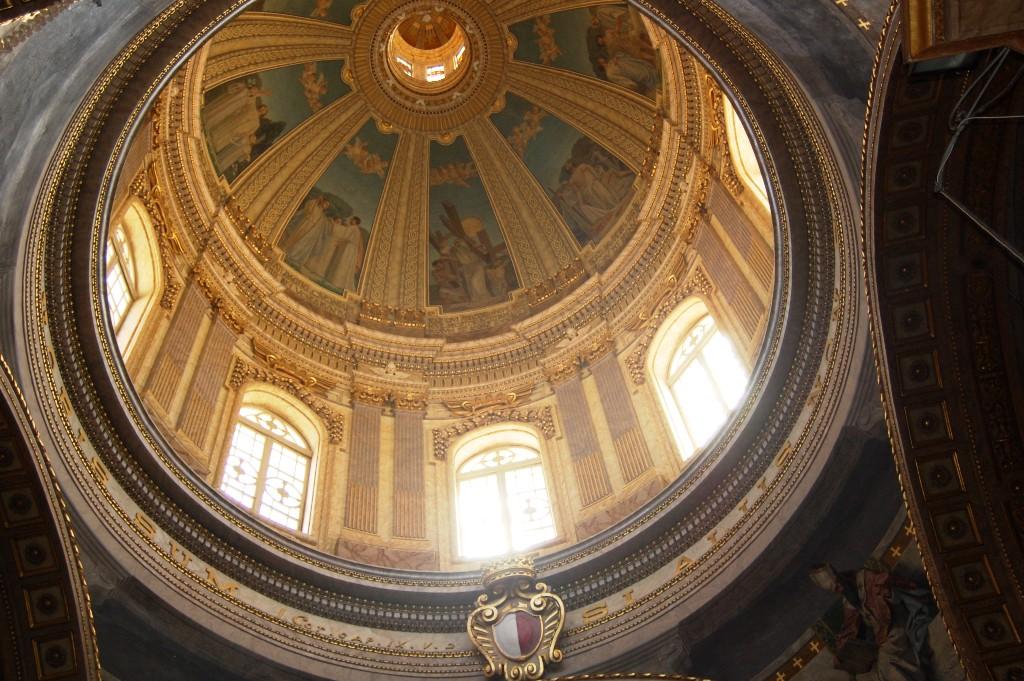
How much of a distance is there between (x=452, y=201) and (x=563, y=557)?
12251mm

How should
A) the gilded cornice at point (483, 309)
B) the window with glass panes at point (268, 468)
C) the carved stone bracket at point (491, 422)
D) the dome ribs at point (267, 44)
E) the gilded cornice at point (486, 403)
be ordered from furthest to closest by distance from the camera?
1. the dome ribs at point (267, 44)
2. the gilded cornice at point (483, 309)
3. the gilded cornice at point (486, 403)
4. the carved stone bracket at point (491, 422)
5. the window with glass panes at point (268, 468)

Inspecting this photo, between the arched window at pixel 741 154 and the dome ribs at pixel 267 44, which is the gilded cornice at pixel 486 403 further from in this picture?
the dome ribs at pixel 267 44

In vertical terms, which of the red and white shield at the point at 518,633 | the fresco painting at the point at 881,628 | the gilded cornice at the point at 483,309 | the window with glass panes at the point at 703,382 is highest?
the gilded cornice at the point at 483,309

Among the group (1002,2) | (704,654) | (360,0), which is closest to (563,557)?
(704,654)

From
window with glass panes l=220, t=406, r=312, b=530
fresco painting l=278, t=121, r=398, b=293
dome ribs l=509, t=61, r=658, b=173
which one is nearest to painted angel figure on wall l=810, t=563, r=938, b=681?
window with glass panes l=220, t=406, r=312, b=530

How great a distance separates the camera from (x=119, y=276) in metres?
16.7

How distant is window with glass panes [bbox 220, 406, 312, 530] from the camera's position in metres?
16.2

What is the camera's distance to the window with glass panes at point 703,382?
1623 cm

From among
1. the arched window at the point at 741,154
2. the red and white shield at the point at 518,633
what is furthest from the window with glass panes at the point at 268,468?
the arched window at the point at 741,154

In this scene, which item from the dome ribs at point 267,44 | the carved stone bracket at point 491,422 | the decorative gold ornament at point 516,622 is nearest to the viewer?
the decorative gold ornament at point 516,622

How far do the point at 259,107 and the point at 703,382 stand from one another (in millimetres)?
11624

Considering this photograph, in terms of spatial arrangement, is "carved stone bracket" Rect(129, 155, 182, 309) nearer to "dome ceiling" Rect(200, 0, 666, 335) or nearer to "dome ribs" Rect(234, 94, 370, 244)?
"dome ceiling" Rect(200, 0, 666, 335)

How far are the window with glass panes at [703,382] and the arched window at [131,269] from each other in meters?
8.54

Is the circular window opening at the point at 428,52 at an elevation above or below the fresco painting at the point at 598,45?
above
